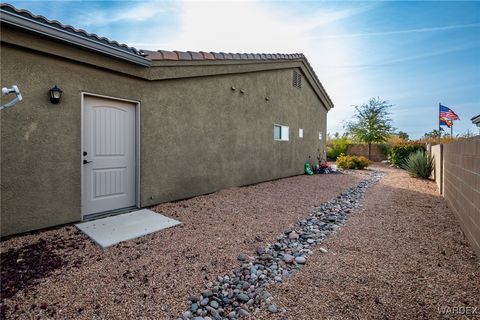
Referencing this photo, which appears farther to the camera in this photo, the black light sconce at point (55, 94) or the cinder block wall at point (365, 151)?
the cinder block wall at point (365, 151)

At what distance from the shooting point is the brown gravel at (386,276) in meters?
2.11

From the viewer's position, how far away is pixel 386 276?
8.64ft

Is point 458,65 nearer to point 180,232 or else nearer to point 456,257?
point 456,257

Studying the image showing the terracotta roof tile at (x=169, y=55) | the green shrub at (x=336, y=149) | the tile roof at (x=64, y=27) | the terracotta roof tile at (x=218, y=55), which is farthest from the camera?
the green shrub at (x=336, y=149)

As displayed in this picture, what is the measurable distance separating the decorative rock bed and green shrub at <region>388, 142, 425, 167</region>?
577 inches

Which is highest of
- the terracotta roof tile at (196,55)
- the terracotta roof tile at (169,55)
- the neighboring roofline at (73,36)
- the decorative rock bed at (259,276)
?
the terracotta roof tile at (196,55)

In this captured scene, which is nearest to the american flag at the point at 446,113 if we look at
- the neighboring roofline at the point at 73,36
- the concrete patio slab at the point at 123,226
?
the neighboring roofline at the point at 73,36

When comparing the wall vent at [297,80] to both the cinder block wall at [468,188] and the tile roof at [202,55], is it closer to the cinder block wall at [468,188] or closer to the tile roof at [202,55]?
the tile roof at [202,55]

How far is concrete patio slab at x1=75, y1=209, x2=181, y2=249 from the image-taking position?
3.55 meters

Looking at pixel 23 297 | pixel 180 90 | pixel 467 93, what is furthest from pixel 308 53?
pixel 23 297

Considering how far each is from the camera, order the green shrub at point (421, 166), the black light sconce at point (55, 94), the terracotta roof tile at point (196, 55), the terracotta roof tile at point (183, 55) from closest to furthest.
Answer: the black light sconce at point (55, 94) < the terracotta roof tile at point (183, 55) < the terracotta roof tile at point (196, 55) < the green shrub at point (421, 166)

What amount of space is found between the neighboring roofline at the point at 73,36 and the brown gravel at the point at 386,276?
4.80 metres

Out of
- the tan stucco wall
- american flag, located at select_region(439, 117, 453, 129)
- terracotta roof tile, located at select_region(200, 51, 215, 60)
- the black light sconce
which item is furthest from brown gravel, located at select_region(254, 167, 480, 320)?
american flag, located at select_region(439, 117, 453, 129)

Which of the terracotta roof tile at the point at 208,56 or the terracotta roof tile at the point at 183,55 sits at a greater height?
the terracotta roof tile at the point at 208,56
